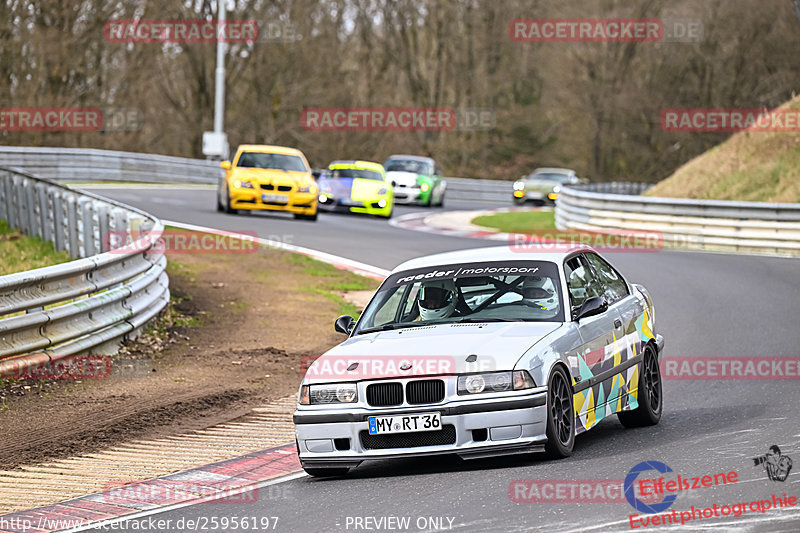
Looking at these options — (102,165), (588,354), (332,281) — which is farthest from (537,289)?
(102,165)

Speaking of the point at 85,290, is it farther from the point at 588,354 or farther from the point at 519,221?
the point at 519,221

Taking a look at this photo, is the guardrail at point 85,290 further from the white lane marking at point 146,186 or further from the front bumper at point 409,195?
the front bumper at point 409,195

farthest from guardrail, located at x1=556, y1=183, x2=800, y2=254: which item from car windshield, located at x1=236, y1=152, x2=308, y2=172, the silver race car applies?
the silver race car

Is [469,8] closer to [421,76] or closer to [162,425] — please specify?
[421,76]

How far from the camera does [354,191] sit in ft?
107

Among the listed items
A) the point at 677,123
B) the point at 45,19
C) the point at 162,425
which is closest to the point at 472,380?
the point at 162,425

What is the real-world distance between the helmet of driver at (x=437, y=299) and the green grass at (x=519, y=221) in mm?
21017

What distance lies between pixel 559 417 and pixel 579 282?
156 cm

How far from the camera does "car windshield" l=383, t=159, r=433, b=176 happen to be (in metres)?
39.2

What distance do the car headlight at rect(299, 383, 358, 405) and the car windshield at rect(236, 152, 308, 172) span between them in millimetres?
21023

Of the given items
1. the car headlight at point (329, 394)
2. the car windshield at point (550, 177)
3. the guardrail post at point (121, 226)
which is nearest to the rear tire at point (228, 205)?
the guardrail post at point (121, 226)

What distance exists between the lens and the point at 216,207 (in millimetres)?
31797

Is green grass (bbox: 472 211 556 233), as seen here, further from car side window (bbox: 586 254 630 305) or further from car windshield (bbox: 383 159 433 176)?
car side window (bbox: 586 254 630 305)

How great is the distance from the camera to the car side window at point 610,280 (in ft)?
32.0
